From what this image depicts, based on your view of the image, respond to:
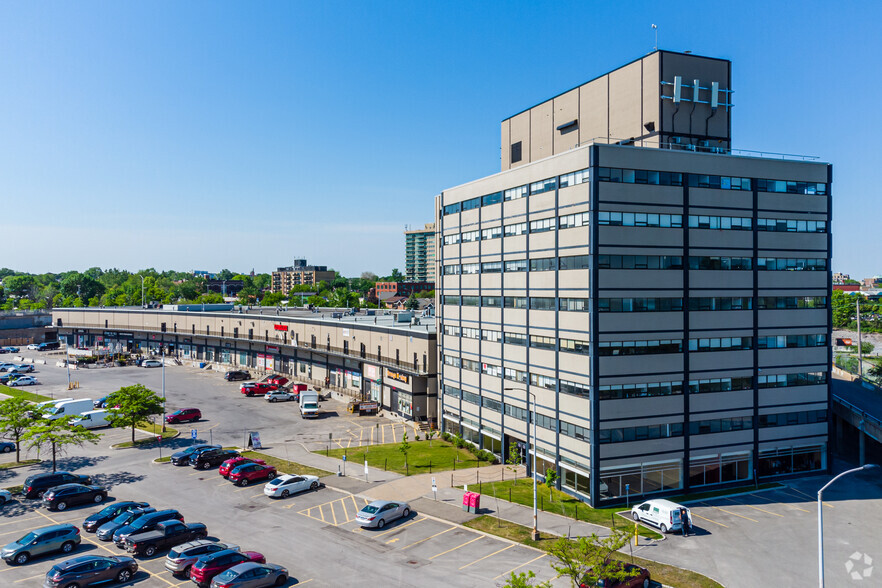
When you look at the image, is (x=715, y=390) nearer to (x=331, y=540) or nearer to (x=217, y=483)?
(x=331, y=540)

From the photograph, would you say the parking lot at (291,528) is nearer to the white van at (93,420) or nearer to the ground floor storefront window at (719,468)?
the white van at (93,420)

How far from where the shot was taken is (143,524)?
113 ft

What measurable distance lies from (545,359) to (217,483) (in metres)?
28.3

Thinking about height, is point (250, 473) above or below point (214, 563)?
below

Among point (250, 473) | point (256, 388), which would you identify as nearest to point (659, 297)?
point (250, 473)

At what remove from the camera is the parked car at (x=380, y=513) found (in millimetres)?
37438

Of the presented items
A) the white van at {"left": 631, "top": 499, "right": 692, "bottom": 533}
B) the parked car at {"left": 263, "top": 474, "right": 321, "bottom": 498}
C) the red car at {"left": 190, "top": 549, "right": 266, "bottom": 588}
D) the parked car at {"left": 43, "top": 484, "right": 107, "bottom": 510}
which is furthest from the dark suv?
the white van at {"left": 631, "top": 499, "right": 692, "bottom": 533}

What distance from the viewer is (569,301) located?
4603 cm

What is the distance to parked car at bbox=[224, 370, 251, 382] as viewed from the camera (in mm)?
94188

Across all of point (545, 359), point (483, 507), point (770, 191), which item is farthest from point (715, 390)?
point (483, 507)

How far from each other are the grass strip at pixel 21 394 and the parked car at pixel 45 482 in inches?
1470

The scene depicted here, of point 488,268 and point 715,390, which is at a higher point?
point 488,268

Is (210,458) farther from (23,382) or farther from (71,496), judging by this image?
(23,382)

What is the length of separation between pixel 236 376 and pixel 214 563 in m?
68.7
